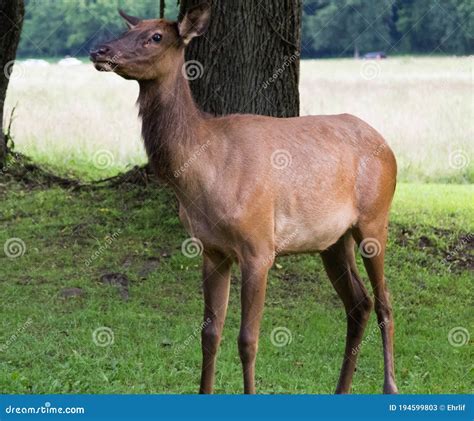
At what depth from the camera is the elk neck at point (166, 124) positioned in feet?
20.3

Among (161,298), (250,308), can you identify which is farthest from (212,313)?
(161,298)

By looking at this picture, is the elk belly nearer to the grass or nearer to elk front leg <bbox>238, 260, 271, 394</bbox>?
elk front leg <bbox>238, 260, 271, 394</bbox>

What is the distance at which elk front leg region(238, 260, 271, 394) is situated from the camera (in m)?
6.14

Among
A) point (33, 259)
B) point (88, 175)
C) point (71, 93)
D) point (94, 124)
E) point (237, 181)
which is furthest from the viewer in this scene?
point (71, 93)

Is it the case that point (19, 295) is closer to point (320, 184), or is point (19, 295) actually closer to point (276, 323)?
point (276, 323)

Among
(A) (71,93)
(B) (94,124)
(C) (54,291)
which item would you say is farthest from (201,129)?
(A) (71,93)

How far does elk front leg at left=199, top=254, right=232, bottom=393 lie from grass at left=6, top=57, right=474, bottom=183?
6.23 m

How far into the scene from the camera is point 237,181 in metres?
6.23

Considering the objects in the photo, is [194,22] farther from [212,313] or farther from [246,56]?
[246,56]

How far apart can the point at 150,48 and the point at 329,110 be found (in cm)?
1172

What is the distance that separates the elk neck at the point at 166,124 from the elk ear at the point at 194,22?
0.62 ft

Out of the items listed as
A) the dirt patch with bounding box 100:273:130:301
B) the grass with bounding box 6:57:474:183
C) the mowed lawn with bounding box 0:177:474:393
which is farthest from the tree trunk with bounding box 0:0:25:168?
the dirt patch with bounding box 100:273:130:301

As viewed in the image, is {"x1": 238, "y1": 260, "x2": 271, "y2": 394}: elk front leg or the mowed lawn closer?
{"x1": 238, "y1": 260, "x2": 271, "y2": 394}: elk front leg

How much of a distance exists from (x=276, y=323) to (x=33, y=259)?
2747 millimetres
